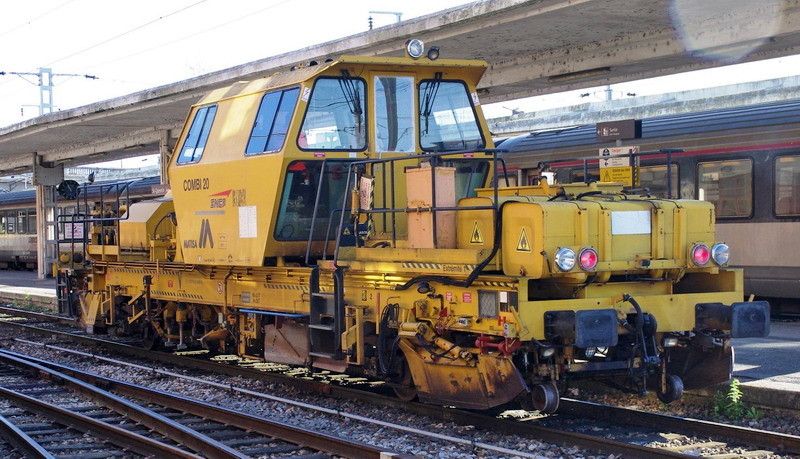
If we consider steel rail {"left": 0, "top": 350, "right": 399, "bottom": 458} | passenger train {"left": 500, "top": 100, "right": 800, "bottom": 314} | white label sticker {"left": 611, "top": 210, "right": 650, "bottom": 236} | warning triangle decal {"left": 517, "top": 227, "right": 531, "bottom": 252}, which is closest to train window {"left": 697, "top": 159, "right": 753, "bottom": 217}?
passenger train {"left": 500, "top": 100, "right": 800, "bottom": 314}

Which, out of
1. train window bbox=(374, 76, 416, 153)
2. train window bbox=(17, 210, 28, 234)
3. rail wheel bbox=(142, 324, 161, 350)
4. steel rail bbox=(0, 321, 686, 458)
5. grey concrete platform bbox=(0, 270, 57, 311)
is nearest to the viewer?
steel rail bbox=(0, 321, 686, 458)

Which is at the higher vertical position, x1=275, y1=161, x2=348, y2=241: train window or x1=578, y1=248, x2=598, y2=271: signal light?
x1=275, y1=161, x2=348, y2=241: train window

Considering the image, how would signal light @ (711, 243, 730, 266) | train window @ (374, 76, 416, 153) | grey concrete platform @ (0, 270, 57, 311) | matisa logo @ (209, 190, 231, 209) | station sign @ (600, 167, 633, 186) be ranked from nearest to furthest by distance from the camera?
signal light @ (711, 243, 730, 266)
train window @ (374, 76, 416, 153)
station sign @ (600, 167, 633, 186)
matisa logo @ (209, 190, 231, 209)
grey concrete platform @ (0, 270, 57, 311)

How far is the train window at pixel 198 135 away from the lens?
1059 centimetres

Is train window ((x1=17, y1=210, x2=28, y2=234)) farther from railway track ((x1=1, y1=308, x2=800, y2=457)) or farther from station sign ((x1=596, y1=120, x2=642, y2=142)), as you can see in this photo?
railway track ((x1=1, y1=308, x2=800, y2=457))

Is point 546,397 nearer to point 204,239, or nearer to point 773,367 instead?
point 773,367

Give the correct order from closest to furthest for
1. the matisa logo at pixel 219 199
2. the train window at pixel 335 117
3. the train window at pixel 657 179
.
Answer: the train window at pixel 335 117 → the matisa logo at pixel 219 199 → the train window at pixel 657 179

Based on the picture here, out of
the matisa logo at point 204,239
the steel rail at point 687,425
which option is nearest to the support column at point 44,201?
the matisa logo at point 204,239

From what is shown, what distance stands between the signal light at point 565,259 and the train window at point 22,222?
3306 centimetres

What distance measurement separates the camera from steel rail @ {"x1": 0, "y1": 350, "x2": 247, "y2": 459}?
703cm

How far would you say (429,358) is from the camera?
7777 mm

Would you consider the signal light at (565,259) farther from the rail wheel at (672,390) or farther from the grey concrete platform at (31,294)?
the grey concrete platform at (31,294)

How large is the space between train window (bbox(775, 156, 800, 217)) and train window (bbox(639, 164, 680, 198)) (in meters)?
1.50

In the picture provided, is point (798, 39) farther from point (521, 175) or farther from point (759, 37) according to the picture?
point (521, 175)
